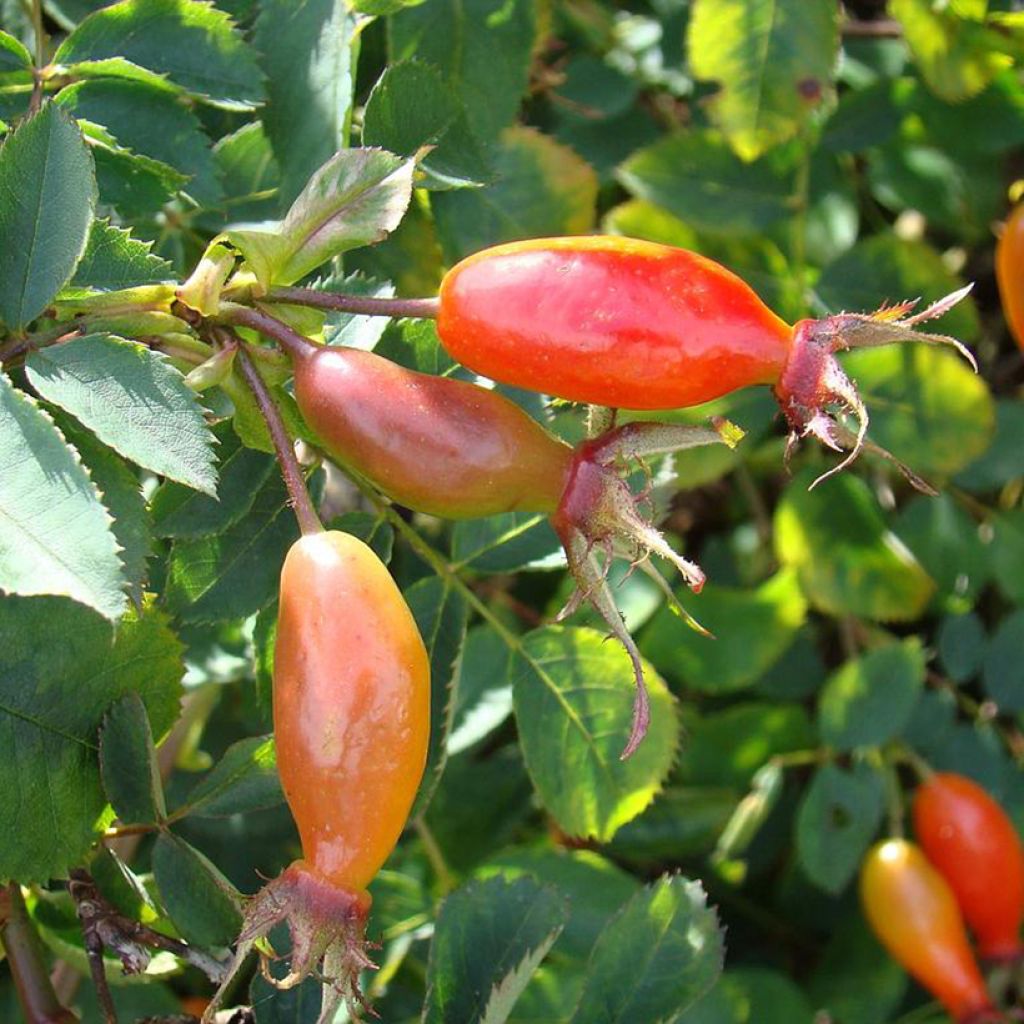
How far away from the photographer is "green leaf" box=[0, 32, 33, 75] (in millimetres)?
1409

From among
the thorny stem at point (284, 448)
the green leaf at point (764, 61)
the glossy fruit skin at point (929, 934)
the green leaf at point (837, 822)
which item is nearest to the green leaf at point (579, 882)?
the green leaf at point (837, 822)

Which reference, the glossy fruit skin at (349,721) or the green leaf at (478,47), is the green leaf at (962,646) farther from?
the glossy fruit skin at (349,721)

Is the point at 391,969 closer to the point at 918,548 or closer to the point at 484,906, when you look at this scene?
the point at 484,906

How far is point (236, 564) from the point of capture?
1.37m

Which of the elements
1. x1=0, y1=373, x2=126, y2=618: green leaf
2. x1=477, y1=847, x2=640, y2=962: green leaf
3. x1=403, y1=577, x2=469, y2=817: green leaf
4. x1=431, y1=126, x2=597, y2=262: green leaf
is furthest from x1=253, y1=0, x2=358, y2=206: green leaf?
x1=477, y1=847, x2=640, y2=962: green leaf

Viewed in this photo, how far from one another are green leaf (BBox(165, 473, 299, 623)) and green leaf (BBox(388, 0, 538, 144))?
630 millimetres

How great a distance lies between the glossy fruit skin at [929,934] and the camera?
2.09 metres

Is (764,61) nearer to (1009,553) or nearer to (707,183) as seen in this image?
(707,183)

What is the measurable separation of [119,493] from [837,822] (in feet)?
4.67

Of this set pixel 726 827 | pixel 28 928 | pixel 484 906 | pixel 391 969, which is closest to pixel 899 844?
pixel 726 827

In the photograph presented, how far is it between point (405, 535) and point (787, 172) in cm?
103

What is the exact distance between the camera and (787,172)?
219 centimetres

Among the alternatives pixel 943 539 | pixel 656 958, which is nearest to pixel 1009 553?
pixel 943 539

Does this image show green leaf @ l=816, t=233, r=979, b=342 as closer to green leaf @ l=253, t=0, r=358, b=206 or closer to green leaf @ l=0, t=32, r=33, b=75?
green leaf @ l=253, t=0, r=358, b=206
